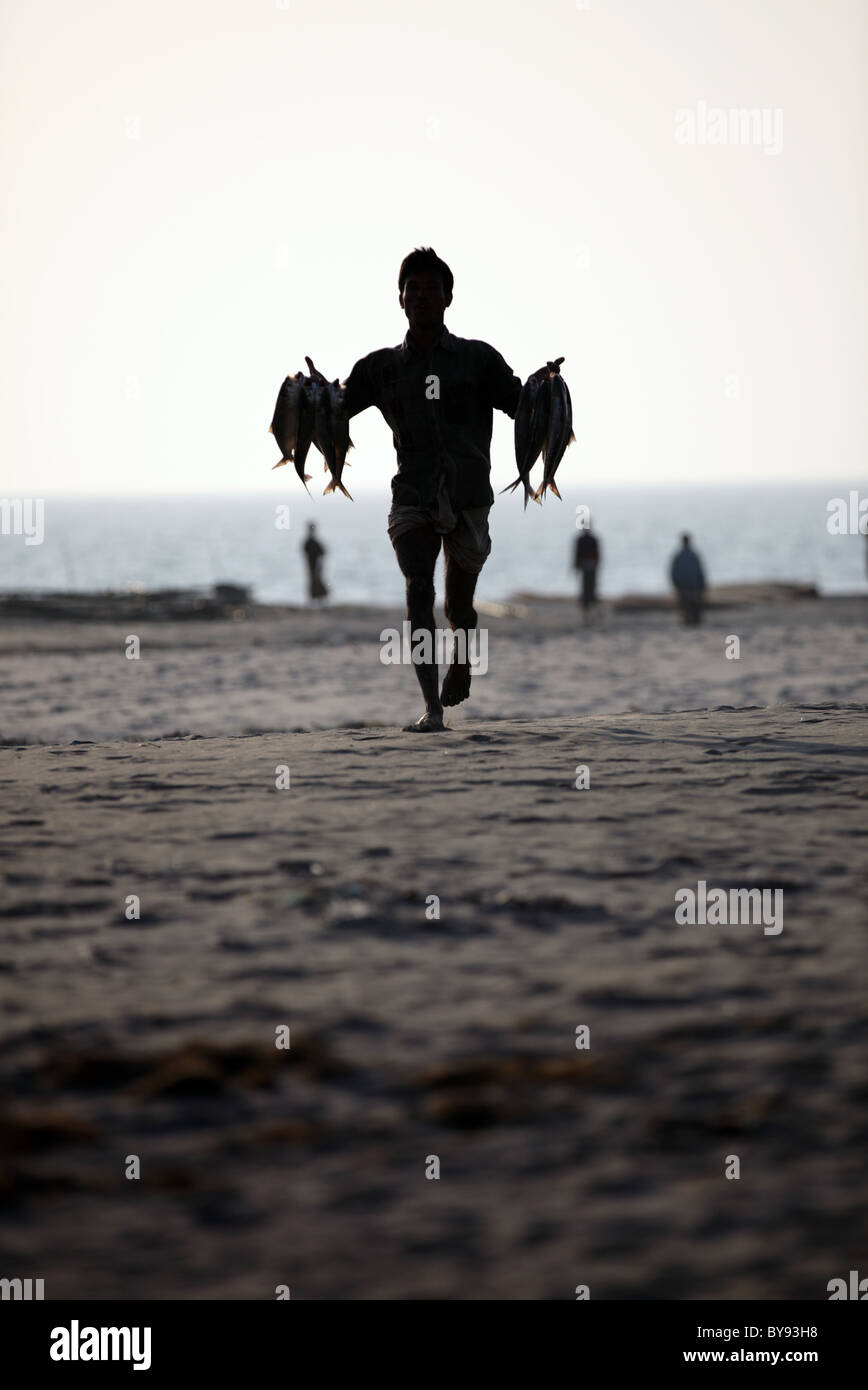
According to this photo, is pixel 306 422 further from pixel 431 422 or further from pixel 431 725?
pixel 431 725

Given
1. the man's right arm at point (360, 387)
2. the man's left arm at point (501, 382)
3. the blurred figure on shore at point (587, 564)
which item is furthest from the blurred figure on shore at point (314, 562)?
the man's left arm at point (501, 382)

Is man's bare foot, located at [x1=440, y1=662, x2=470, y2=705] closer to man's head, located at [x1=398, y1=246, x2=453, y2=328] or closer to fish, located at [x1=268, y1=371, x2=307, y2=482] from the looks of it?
fish, located at [x1=268, y1=371, x2=307, y2=482]

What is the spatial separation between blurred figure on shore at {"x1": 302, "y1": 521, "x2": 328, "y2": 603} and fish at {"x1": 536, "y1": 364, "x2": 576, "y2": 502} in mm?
23904

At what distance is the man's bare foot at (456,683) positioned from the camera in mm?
7598

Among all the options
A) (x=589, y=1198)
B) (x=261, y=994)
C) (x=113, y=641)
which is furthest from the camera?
(x=113, y=641)

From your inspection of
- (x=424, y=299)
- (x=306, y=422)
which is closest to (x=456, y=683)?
(x=306, y=422)

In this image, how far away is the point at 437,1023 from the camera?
347cm

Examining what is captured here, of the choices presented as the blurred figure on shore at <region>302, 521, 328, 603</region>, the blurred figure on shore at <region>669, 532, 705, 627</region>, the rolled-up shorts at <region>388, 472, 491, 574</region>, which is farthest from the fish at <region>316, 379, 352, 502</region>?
the blurred figure on shore at <region>302, 521, 328, 603</region>

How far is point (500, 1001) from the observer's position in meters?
3.60

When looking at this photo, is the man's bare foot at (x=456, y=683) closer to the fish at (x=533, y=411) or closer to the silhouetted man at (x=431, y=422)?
the silhouetted man at (x=431, y=422)
